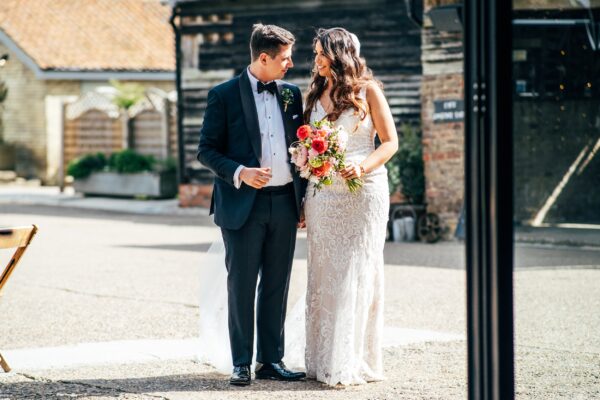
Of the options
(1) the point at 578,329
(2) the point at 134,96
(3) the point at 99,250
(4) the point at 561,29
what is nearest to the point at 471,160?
(1) the point at 578,329

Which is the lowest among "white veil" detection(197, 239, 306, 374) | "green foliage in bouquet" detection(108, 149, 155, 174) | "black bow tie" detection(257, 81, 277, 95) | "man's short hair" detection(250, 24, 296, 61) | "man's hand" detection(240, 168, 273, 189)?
"white veil" detection(197, 239, 306, 374)

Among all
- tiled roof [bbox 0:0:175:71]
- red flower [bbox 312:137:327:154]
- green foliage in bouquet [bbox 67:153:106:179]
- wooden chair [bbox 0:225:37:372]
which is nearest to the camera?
red flower [bbox 312:137:327:154]

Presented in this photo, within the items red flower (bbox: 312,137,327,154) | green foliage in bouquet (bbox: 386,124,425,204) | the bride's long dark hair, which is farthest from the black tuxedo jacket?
green foliage in bouquet (bbox: 386,124,425,204)

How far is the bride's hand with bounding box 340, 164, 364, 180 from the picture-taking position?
6059 mm

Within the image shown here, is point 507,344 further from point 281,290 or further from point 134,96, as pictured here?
point 134,96

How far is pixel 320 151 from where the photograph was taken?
5.94 m

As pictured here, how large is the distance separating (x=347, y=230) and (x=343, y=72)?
871 millimetres

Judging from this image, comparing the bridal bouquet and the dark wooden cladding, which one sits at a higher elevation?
the dark wooden cladding

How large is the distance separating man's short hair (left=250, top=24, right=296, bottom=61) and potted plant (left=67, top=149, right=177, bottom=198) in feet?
59.1

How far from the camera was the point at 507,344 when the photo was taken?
3941 millimetres

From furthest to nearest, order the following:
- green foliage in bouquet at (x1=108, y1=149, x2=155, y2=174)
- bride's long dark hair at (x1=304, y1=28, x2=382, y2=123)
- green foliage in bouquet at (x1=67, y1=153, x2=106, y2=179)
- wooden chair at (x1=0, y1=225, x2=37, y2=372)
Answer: green foliage in bouquet at (x1=67, y1=153, x2=106, y2=179) < green foliage in bouquet at (x1=108, y1=149, x2=155, y2=174) < wooden chair at (x1=0, y1=225, x2=37, y2=372) < bride's long dark hair at (x1=304, y1=28, x2=382, y2=123)

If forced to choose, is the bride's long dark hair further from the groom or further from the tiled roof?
the tiled roof

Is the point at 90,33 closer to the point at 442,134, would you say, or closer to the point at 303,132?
the point at 442,134

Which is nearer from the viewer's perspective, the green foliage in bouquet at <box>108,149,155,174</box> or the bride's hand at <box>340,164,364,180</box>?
the bride's hand at <box>340,164,364,180</box>
